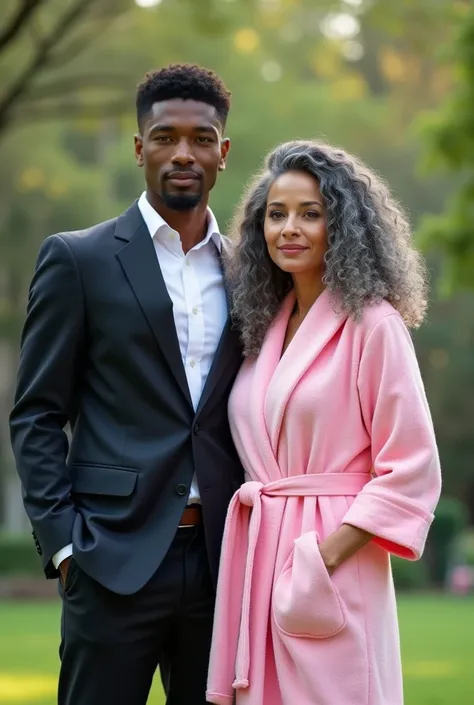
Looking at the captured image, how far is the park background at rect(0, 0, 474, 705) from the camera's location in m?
12.2

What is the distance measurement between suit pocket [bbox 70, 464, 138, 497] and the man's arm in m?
0.06

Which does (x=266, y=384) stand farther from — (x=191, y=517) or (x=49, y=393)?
(x=49, y=393)

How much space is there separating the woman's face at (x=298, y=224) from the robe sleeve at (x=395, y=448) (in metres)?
0.36

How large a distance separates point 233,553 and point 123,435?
0.54 metres

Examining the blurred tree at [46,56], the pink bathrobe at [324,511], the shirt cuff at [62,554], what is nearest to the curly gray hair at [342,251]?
the pink bathrobe at [324,511]

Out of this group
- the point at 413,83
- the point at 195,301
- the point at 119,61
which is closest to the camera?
the point at 195,301

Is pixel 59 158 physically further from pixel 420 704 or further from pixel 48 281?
pixel 48 281

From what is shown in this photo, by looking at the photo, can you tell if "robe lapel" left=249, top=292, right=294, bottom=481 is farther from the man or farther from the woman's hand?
the woman's hand

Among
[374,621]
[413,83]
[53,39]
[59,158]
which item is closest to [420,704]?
[374,621]

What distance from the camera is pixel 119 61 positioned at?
1973cm

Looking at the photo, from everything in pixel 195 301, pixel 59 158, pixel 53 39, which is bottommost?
pixel 195 301

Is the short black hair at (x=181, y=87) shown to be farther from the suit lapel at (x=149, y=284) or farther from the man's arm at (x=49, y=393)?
the man's arm at (x=49, y=393)

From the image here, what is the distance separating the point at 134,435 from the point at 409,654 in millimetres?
10985

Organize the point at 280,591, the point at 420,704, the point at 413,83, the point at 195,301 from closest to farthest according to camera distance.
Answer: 1. the point at 280,591
2. the point at 195,301
3. the point at 420,704
4. the point at 413,83
